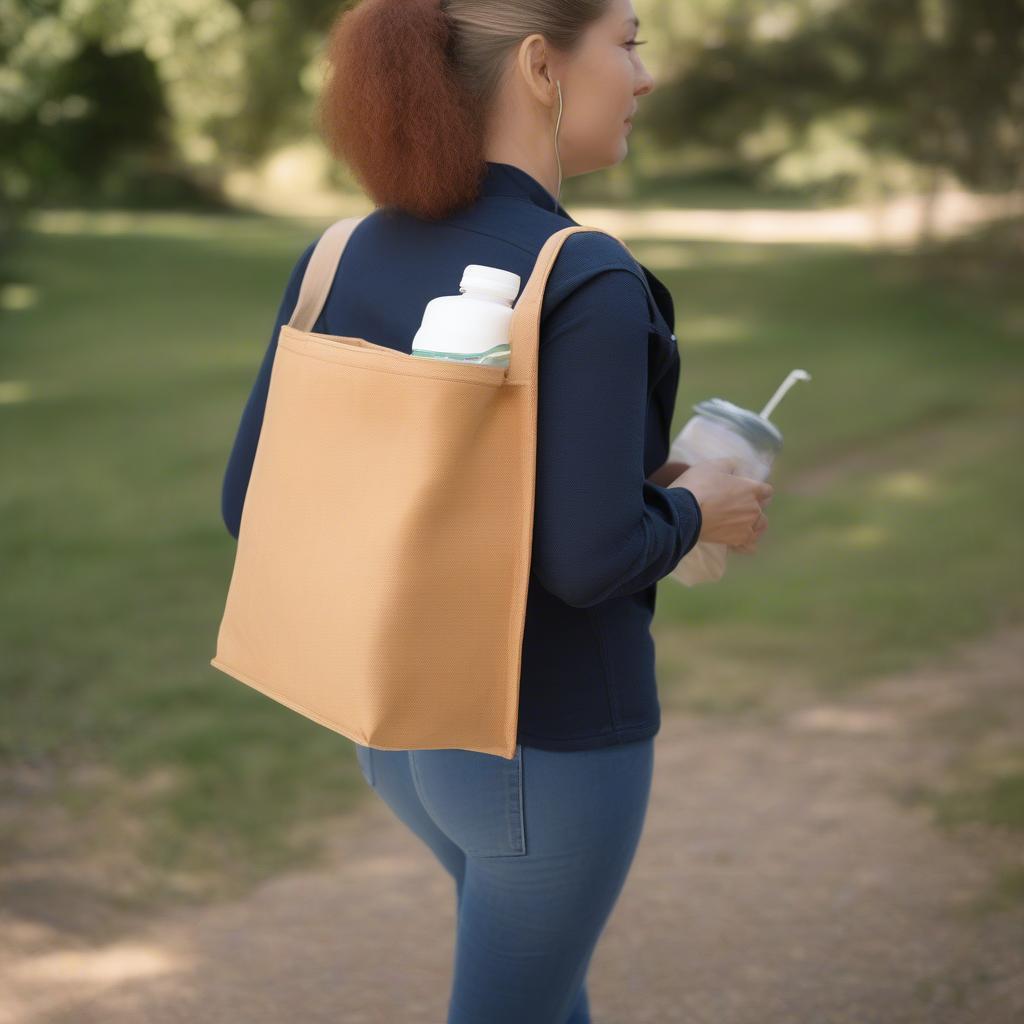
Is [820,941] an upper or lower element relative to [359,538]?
lower

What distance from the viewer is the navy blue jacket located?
4.42 feet

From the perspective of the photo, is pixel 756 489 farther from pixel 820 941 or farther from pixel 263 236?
pixel 263 236

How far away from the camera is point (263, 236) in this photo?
1114 inches

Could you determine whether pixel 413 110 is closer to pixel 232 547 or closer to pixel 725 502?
Answer: pixel 725 502

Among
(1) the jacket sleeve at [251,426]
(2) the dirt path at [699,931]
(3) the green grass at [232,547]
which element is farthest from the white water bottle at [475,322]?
(3) the green grass at [232,547]

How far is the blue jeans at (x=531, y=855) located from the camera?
5.09 ft

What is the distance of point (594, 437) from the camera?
1348mm

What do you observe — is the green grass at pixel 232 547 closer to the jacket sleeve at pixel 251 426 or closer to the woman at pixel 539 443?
the jacket sleeve at pixel 251 426

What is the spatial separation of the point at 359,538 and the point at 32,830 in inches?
114

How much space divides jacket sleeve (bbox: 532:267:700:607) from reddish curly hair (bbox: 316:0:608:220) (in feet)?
0.87

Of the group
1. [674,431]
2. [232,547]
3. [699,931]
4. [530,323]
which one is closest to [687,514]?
[530,323]

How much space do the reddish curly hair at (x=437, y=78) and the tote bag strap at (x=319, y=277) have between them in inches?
5.9

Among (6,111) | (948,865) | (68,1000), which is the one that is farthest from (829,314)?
(68,1000)

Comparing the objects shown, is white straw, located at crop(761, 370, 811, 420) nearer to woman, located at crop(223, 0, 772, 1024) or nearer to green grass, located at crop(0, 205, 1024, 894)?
woman, located at crop(223, 0, 772, 1024)
